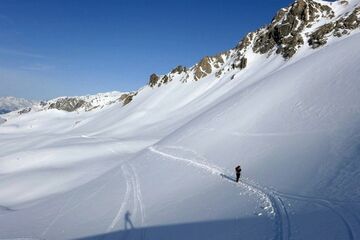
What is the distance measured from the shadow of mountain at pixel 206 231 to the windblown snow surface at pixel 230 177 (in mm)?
78

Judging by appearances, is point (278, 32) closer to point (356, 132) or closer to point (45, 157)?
point (45, 157)

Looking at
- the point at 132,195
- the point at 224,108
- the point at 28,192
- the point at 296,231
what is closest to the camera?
the point at 296,231

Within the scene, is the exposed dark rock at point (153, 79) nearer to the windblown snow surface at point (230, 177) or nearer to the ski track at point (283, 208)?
the windblown snow surface at point (230, 177)

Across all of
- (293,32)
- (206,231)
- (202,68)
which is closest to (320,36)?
(293,32)

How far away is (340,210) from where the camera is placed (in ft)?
59.9

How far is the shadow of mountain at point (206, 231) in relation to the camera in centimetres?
1900

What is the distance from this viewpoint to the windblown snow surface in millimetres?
20656

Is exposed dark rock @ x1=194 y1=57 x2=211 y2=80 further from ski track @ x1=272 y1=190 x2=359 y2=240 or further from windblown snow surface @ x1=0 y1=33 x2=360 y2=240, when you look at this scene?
ski track @ x1=272 y1=190 x2=359 y2=240

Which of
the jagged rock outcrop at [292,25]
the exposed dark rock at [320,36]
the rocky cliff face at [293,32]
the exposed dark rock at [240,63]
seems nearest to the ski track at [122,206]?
the exposed dark rock at [320,36]

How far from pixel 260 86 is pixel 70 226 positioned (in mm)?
38822

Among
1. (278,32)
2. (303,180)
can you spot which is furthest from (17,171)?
(278,32)

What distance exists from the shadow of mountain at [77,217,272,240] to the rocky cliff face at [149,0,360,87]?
8838 centimetres

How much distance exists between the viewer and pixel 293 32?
116 meters

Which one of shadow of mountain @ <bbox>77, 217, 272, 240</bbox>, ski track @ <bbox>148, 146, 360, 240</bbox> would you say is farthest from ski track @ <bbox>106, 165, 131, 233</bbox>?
ski track @ <bbox>148, 146, 360, 240</bbox>
